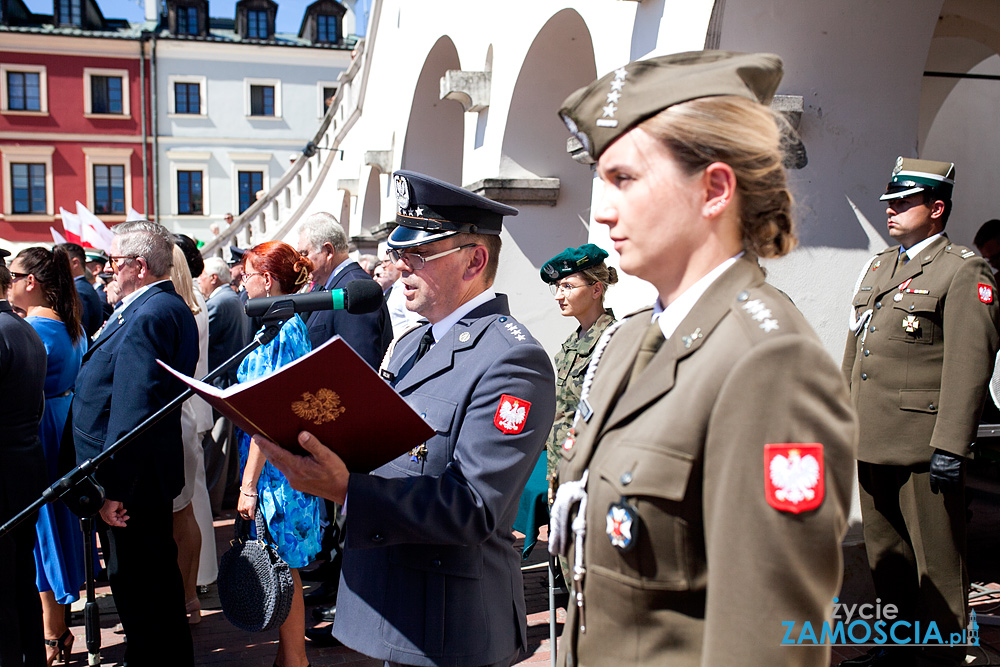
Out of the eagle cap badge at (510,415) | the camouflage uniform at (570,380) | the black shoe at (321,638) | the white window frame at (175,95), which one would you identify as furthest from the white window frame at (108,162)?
the eagle cap badge at (510,415)

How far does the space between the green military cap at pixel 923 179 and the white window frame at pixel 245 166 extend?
1374 inches

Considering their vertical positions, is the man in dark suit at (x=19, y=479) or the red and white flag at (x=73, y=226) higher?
the man in dark suit at (x=19, y=479)

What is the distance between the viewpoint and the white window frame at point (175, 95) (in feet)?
117

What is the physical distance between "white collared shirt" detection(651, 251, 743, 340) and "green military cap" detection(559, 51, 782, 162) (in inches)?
10.8

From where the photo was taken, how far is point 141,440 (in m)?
3.77

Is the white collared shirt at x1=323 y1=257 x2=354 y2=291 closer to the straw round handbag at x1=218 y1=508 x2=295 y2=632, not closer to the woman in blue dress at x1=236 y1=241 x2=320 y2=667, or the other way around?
the woman in blue dress at x1=236 y1=241 x2=320 y2=667

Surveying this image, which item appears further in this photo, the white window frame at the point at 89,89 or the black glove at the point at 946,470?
the white window frame at the point at 89,89

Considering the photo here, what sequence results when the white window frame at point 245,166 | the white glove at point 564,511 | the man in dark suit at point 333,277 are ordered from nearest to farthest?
the white glove at point 564,511 → the man in dark suit at point 333,277 → the white window frame at point 245,166

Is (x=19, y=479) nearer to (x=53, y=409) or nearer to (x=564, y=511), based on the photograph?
(x=53, y=409)

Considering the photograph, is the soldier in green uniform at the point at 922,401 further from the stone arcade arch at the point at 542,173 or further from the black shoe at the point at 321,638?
the stone arcade arch at the point at 542,173

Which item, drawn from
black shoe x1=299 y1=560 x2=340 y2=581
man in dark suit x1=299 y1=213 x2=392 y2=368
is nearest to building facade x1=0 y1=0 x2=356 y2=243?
black shoe x1=299 y1=560 x2=340 y2=581

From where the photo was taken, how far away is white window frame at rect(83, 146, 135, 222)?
34.9m

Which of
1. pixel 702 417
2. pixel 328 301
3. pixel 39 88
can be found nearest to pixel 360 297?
pixel 328 301

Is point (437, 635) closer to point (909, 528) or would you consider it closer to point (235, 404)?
point (235, 404)
